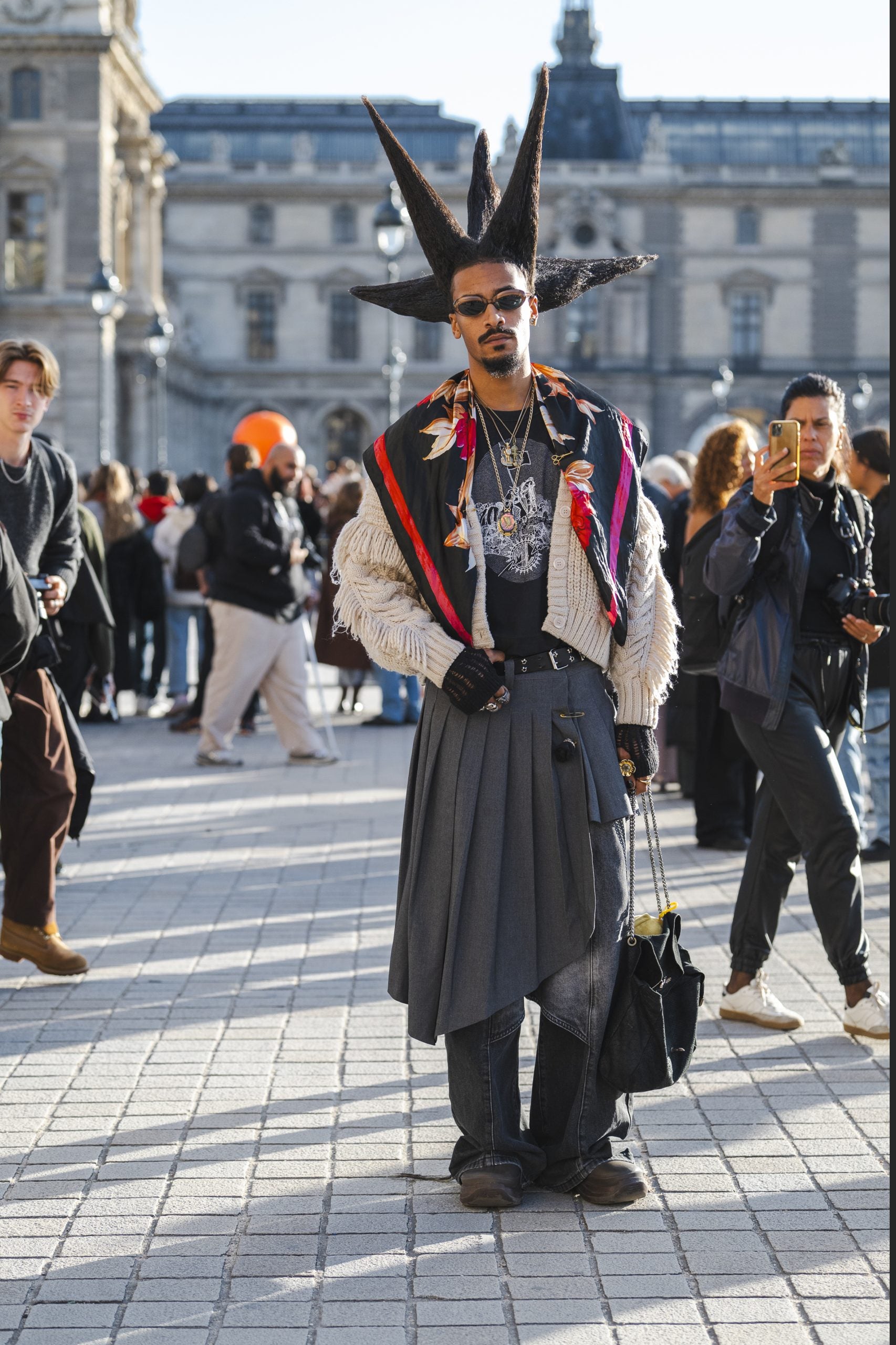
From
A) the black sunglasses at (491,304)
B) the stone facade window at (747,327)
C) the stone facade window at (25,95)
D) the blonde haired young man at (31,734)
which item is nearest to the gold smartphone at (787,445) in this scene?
the black sunglasses at (491,304)

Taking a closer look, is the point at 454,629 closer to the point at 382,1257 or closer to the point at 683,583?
the point at 382,1257

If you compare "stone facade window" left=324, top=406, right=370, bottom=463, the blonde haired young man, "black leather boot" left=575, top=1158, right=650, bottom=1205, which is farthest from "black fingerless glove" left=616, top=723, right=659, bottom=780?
"stone facade window" left=324, top=406, right=370, bottom=463

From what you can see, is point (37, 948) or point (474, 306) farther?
point (37, 948)

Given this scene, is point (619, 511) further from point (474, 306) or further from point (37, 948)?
point (37, 948)

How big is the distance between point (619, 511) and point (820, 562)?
60.2 inches

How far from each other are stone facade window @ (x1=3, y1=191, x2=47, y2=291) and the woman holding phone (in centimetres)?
3888

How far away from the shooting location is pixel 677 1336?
3.31m

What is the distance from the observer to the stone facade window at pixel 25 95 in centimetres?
4184

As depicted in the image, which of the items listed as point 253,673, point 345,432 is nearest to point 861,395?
point 345,432

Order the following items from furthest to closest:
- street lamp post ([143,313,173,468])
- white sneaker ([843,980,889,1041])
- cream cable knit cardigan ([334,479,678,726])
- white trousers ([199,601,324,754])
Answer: street lamp post ([143,313,173,468]) < white trousers ([199,601,324,754]) < white sneaker ([843,980,889,1041]) < cream cable knit cardigan ([334,479,678,726])

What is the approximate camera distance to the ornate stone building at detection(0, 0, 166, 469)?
4084 centimetres

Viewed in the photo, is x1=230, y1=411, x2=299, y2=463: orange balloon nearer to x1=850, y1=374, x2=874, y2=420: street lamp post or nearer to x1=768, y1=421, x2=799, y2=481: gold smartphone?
x1=768, y1=421, x2=799, y2=481: gold smartphone

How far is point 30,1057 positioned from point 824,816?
2.37 m

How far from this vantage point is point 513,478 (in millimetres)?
4105
